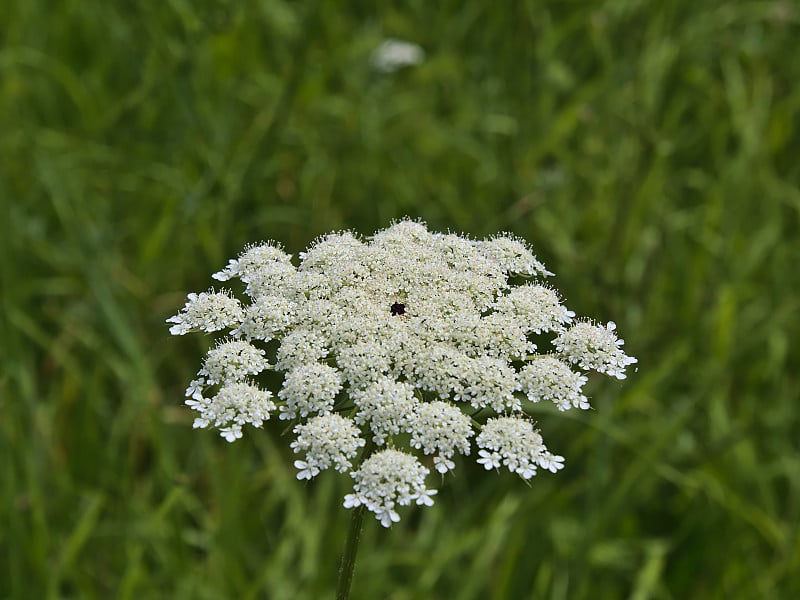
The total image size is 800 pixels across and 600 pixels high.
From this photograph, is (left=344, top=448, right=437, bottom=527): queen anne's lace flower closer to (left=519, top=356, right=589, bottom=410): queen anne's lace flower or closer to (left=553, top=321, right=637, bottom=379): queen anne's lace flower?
(left=519, top=356, right=589, bottom=410): queen anne's lace flower

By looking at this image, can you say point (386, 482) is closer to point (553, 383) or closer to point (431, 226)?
point (553, 383)

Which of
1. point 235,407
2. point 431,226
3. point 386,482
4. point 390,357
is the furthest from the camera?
point 431,226

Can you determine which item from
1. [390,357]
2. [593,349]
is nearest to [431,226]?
[593,349]

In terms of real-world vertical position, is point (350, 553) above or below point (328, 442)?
below

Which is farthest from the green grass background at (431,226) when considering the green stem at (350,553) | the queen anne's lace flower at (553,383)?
the queen anne's lace flower at (553,383)

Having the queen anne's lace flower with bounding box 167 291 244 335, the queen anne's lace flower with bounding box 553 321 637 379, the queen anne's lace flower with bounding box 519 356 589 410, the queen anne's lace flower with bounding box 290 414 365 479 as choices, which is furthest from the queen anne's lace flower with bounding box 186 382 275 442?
the queen anne's lace flower with bounding box 553 321 637 379

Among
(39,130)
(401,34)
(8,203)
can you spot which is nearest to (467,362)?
(8,203)

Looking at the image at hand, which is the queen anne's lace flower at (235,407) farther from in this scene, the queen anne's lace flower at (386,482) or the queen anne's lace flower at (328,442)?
the queen anne's lace flower at (386,482)
